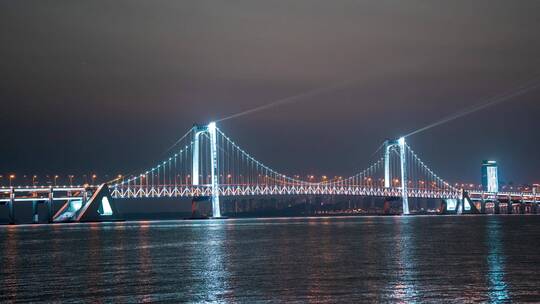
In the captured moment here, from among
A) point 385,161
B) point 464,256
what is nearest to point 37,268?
point 464,256

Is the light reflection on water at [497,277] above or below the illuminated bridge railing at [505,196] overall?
below

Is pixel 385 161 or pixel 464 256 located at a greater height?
pixel 385 161

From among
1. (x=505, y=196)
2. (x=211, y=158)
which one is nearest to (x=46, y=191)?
(x=211, y=158)

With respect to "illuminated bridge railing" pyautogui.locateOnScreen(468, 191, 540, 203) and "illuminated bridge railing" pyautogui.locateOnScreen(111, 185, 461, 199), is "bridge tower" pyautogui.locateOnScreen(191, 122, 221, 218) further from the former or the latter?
"illuminated bridge railing" pyautogui.locateOnScreen(468, 191, 540, 203)

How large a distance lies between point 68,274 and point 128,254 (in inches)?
470

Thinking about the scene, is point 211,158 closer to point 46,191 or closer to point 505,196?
point 46,191

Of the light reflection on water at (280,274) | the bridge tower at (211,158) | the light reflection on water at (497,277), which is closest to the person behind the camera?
the light reflection on water at (497,277)

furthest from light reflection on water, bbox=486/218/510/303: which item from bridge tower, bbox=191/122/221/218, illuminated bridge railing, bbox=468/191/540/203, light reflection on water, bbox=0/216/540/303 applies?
illuminated bridge railing, bbox=468/191/540/203

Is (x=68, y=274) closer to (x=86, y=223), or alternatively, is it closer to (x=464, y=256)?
(x=464, y=256)

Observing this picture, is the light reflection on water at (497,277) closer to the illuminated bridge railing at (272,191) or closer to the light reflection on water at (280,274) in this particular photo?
the light reflection on water at (280,274)

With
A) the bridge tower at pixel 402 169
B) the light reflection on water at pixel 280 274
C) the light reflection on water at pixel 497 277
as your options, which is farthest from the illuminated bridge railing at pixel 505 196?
the light reflection on water at pixel 497 277

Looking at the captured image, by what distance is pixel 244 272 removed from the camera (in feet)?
110

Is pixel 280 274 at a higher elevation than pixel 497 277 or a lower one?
higher

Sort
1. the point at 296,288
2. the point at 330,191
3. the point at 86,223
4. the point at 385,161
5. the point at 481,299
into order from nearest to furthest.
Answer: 1. the point at 481,299
2. the point at 296,288
3. the point at 86,223
4. the point at 330,191
5. the point at 385,161
